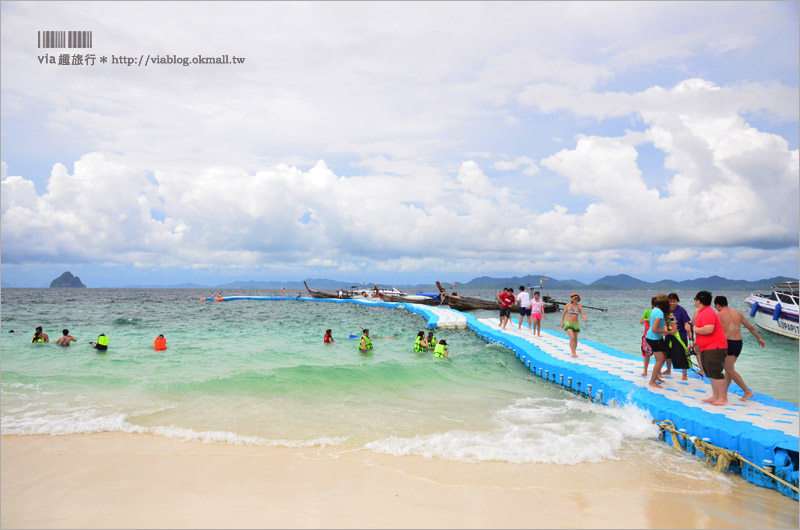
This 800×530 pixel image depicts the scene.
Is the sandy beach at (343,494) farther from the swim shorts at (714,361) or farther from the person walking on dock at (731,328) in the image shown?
the person walking on dock at (731,328)

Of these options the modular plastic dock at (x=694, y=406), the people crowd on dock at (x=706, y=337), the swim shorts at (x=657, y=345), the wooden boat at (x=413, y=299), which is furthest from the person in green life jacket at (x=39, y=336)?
the wooden boat at (x=413, y=299)

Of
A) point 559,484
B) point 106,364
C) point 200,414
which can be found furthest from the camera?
point 106,364

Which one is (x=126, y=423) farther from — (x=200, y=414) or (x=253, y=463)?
(x=253, y=463)

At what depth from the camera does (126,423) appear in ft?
27.5

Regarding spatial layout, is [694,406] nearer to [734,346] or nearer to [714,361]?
[714,361]

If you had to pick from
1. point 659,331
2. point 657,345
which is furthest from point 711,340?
point 657,345

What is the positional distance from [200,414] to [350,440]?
12.4 feet

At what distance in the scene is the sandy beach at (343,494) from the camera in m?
4.87

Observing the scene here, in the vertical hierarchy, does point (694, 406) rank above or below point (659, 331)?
below

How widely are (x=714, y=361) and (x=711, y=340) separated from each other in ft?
1.20

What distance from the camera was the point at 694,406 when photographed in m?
7.54

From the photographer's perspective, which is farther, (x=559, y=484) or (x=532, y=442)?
(x=532, y=442)

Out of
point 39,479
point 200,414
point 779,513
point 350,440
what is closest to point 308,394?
point 200,414

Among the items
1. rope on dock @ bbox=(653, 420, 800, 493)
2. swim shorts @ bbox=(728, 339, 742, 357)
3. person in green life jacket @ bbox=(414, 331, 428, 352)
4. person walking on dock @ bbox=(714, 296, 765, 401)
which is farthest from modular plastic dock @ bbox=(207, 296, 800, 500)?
person in green life jacket @ bbox=(414, 331, 428, 352)
